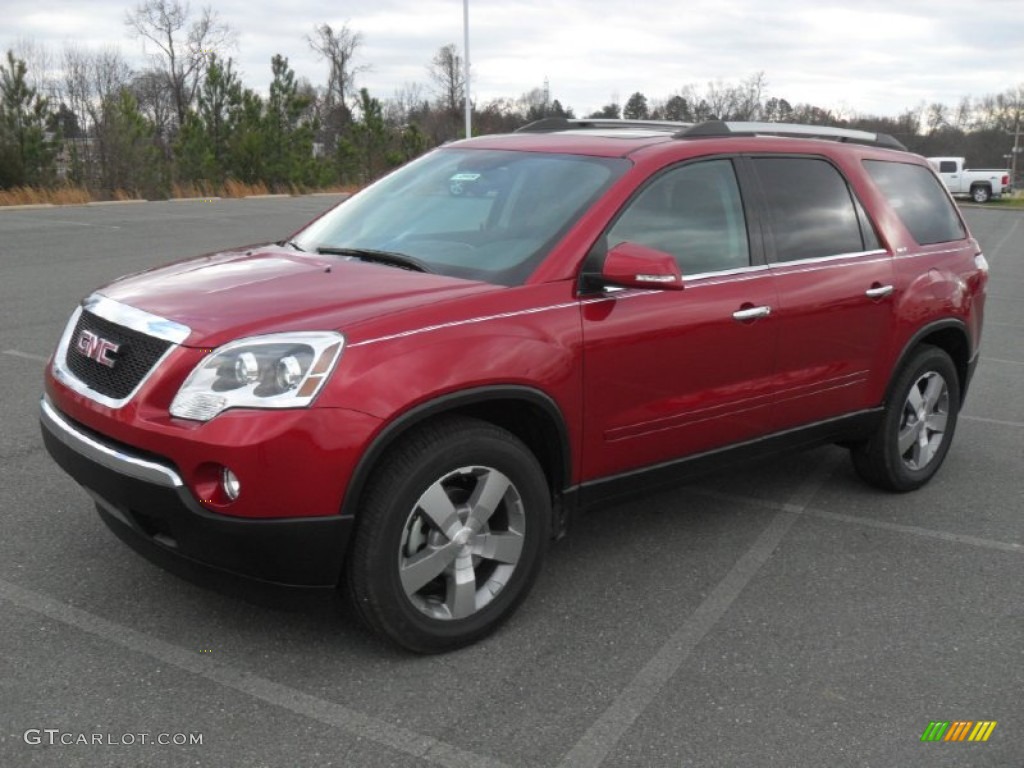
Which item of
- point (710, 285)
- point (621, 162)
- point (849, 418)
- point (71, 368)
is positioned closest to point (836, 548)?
point (849, 418)

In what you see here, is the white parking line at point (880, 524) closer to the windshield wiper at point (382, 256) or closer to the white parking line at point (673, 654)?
the white parking line at point (673, 654)

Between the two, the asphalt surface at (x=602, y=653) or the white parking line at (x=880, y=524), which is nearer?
the asphalt surface at (x=602, y=653)

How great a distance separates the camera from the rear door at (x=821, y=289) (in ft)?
14.4

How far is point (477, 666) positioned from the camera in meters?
3.35

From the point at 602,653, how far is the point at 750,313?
1.53 meters

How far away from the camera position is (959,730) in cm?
309

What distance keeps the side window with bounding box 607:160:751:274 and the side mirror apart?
0.25 meters

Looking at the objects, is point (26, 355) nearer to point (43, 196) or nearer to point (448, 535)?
point (448, 535)

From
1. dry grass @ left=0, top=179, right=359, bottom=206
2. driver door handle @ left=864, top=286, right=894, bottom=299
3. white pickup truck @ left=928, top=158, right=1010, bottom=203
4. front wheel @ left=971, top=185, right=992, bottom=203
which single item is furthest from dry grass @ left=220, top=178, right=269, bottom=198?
front wheel @ left=971, top=185, right=992, bottom=203

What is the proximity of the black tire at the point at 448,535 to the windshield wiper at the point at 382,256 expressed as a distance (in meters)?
0.74

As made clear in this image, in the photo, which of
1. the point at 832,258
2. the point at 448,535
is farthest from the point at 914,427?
the point at 448,535

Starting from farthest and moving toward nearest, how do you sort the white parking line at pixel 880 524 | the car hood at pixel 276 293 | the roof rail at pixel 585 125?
the roof rail at pixel 585 125 < the white parking line at pixel 880 524 < the car hood at pixel 276 293

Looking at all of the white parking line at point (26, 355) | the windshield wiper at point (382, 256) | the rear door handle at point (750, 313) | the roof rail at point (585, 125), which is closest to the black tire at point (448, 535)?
the windshield wiper at point (382, 256)

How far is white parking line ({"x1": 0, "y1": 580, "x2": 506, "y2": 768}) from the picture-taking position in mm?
2867
